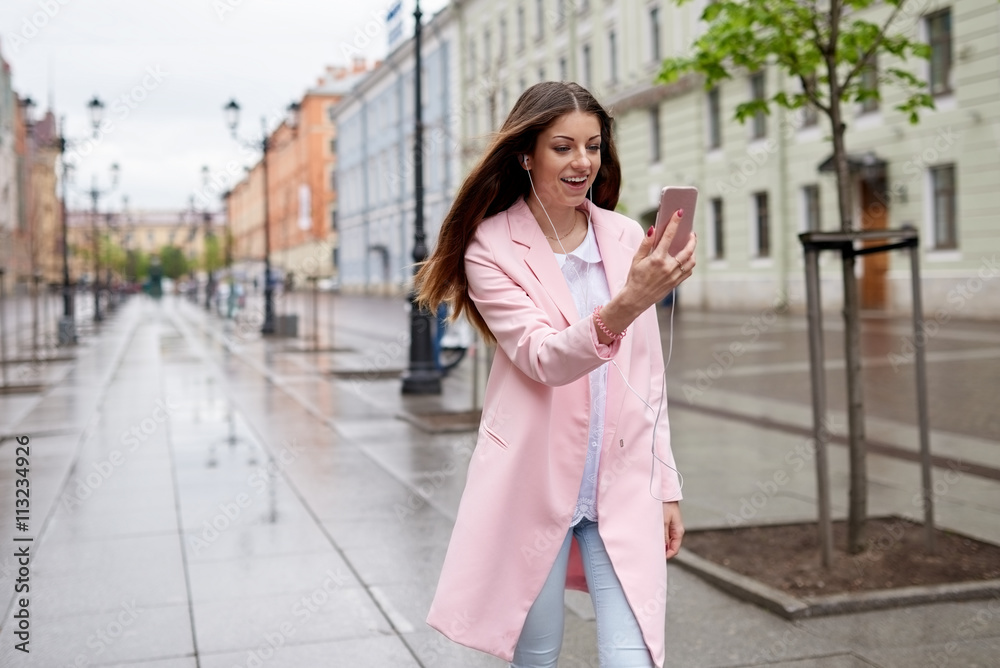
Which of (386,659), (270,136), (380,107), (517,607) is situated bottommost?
(386,659)

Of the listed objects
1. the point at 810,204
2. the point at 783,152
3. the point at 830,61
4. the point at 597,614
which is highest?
the point at 783,152

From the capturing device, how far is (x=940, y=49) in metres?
23.4

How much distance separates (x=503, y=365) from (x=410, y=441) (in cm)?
721

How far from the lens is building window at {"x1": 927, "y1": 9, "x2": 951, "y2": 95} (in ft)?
75.9

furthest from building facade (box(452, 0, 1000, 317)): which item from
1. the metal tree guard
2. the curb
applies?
the curb

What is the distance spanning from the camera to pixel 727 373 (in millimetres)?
14977

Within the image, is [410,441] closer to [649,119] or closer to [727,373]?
[727,373]

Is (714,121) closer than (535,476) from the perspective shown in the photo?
No

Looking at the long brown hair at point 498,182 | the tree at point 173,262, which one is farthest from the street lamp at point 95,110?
the tree at point 173,262

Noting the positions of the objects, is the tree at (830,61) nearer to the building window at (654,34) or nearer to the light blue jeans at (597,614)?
the light blue jeans at (597,614)

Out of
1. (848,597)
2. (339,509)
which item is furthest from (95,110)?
(848,597)

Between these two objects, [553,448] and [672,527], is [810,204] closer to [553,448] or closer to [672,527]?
[672,527]

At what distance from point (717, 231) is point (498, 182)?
31200 mm

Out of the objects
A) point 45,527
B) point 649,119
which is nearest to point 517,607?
point 45,527
